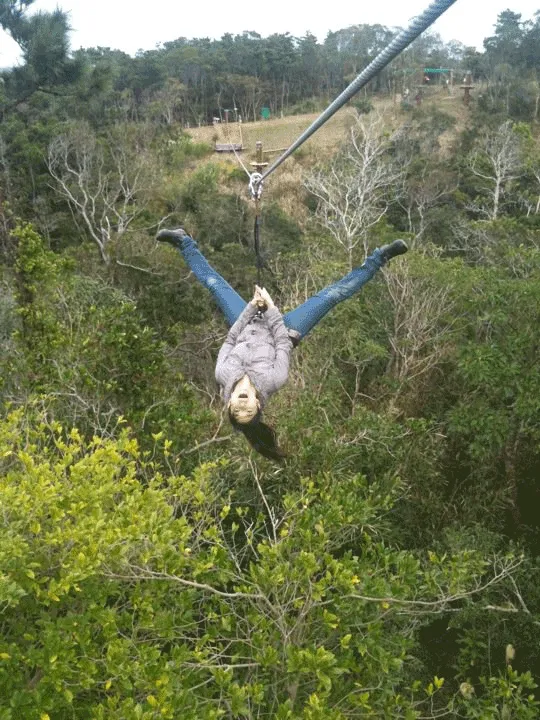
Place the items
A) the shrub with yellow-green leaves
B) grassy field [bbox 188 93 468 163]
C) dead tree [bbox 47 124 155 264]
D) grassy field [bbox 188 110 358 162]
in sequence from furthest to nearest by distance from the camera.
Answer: grassy field [bbox 188 110 358 162] → grassy field [bbox 188 93 468 163] → dead tree [bbox 47 124 155 264] → the shrub with yellow-green leaves

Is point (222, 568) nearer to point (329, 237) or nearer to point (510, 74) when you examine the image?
point (329, 237)

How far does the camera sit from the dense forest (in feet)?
9.81

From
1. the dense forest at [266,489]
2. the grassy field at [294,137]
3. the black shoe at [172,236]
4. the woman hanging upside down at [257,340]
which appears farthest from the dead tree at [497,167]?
the black shoe at [172,236]

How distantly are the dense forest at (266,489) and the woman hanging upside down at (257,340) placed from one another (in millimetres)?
540

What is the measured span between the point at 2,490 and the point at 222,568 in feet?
3.64

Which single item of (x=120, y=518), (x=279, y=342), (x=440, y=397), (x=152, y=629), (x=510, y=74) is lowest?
(x=440, y=397)

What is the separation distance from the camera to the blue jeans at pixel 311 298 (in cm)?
380

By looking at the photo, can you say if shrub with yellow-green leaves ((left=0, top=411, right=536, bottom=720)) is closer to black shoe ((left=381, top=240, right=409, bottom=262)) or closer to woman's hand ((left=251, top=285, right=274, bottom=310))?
woman's hand ((left=251, top=285, right=274, bottom=310))

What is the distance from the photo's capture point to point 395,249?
12.4ft

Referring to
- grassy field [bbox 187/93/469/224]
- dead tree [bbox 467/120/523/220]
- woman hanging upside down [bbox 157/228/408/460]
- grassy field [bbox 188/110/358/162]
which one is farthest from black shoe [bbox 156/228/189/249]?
grassy field [bbox 188/110/358/162]

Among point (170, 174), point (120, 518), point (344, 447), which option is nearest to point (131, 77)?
point (170, 174)

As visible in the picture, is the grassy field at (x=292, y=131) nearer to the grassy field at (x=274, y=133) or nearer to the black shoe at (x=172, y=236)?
the grassy field at (x=274, y=133)

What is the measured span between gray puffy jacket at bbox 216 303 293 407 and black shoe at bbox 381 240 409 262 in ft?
2.47

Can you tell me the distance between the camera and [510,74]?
25.2m
